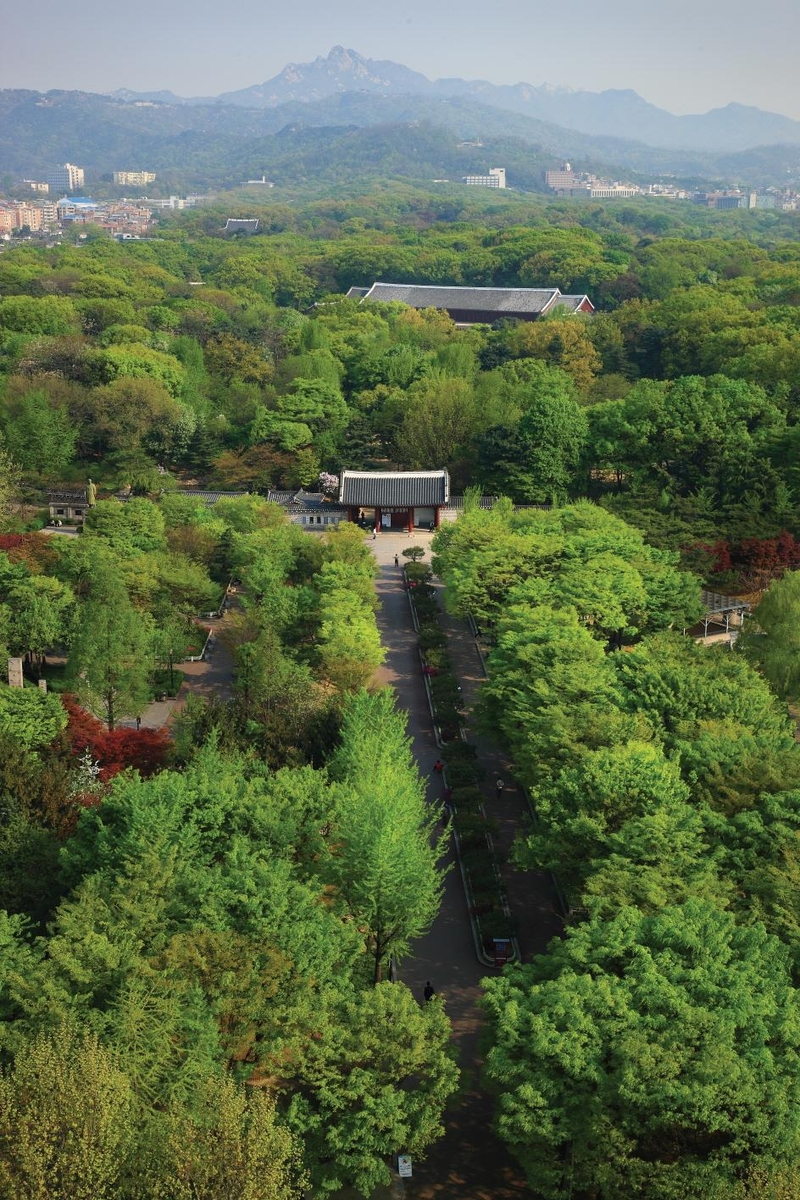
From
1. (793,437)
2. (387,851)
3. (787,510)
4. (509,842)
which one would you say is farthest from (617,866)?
(793,437)

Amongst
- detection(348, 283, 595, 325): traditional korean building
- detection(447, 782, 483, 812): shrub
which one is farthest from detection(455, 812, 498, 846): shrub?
Answer: detection(348, 283, 595, 325): traditional korean building

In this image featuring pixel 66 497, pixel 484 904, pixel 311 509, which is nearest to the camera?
pixel 484 904

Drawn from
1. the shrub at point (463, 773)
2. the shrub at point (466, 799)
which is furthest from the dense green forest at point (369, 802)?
the shrub at point (463, 773)

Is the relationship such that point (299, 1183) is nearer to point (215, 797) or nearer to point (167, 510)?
point (215, 797)

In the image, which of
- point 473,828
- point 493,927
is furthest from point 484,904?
point 473,828

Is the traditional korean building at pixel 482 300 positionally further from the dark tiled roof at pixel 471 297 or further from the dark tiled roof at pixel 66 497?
the dark tiled roof at pixel 66 497

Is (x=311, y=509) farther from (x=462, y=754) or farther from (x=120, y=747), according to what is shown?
(x=120, y=747)

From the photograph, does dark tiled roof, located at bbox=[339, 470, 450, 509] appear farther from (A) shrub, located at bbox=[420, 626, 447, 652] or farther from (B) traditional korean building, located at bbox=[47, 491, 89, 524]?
(A) shrub, located at bbox=[420, 626, 447, 652]
